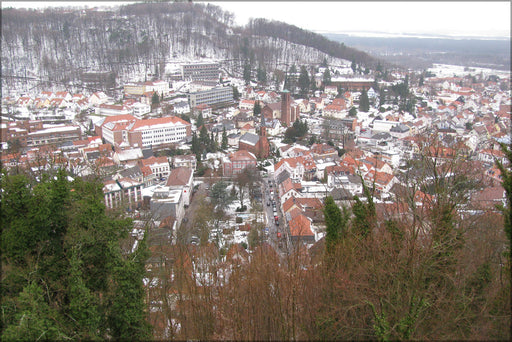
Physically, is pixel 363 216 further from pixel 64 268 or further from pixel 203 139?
pixel 203 139

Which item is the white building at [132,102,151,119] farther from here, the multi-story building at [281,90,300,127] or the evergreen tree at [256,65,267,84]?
the evergreen tree at [256,65,267,84]

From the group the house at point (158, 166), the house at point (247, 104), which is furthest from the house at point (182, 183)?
the house at point (247, 104)

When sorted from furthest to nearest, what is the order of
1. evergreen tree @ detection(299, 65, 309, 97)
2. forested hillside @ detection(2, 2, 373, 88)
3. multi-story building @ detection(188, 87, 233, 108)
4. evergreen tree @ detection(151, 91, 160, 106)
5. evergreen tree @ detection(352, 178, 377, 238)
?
forested hillside @ detection(2, 2, 373, 88) → evergreen tree @ detection(299, 65, 309, 97) → evergreen tree @ detection(151, 91, 160, 106) → multi-story building @ detection(188, 87, 233, 108) → evergreen tree @ detection(352, 178, 377, 238)

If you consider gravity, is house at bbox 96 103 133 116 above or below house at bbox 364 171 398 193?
above

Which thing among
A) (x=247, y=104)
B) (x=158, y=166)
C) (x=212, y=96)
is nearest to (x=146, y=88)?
(x=212, y=96)

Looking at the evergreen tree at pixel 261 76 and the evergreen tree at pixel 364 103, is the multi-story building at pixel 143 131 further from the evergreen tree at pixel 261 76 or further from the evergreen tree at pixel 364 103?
the evergreen tree at pixel 261 76

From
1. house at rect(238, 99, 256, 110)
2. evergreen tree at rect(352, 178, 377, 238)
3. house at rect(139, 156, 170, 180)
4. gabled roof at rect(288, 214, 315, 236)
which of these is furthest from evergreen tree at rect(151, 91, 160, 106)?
evergreen tree at rect(352, 178, 377, 238)
